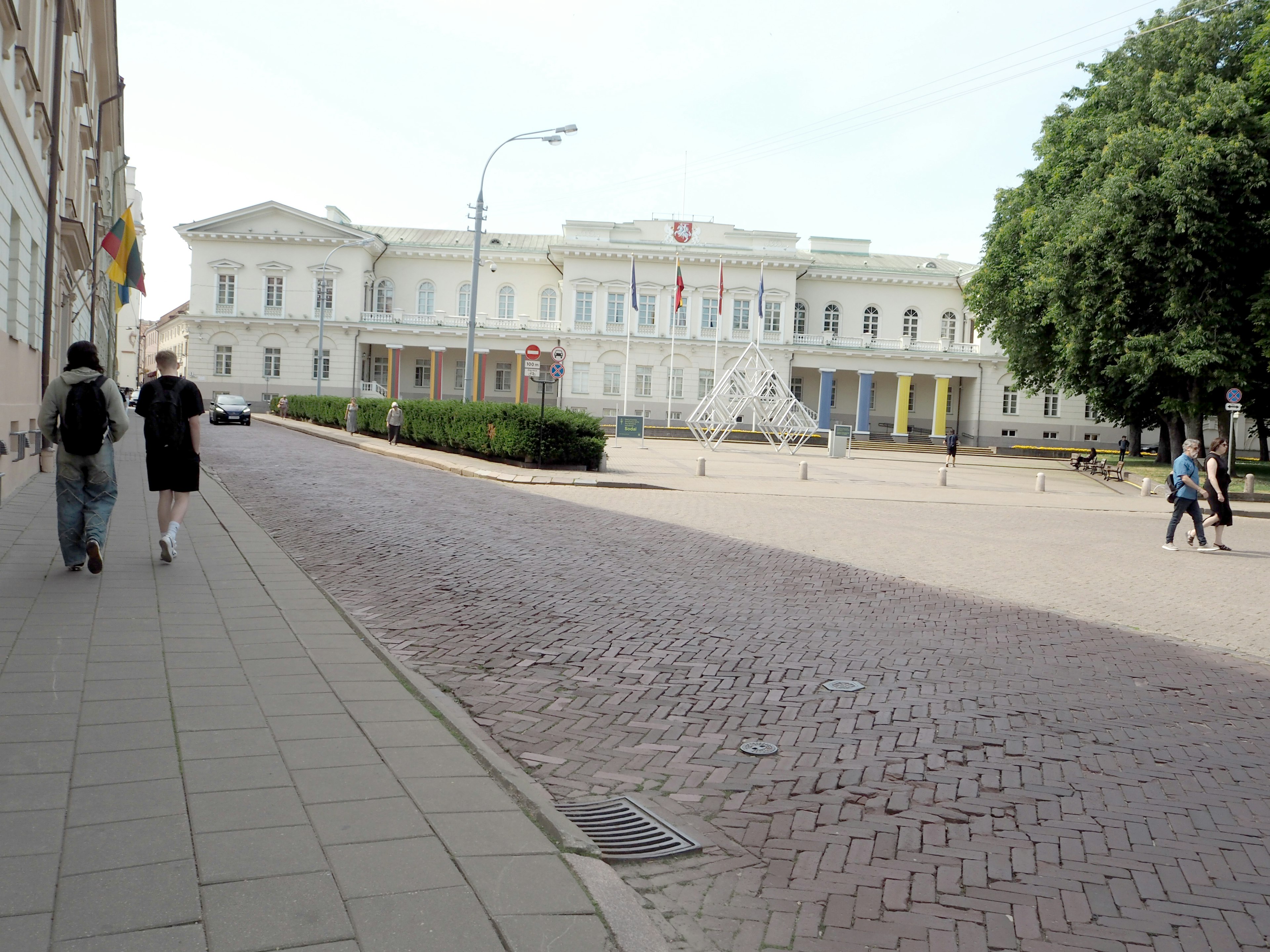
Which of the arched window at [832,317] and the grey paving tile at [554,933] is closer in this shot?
the grey paving tile at [554,933]

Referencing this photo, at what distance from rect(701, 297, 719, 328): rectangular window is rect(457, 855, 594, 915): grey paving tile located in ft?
207

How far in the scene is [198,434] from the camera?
28.9 ft

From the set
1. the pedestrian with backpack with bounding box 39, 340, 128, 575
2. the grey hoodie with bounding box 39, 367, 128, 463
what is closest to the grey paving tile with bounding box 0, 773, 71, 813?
the pedestrian with backpack with bounding box 39, 340, 128, 575

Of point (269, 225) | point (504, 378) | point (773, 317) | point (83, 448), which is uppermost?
point (269, 225)

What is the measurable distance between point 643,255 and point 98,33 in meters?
40.9

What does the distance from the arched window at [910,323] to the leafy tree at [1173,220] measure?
35.4 metres

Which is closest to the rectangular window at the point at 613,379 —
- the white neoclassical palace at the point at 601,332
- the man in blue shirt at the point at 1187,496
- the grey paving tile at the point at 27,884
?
the white neoclassical palace at the point at 601,332

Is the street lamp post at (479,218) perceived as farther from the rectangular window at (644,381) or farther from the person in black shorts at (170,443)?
the rectangular window at (644,381)

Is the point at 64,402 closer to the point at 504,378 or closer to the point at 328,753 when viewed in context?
the point at 328,753

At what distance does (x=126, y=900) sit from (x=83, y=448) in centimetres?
585

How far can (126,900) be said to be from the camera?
2.93m

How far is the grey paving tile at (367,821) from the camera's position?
3.45 meters

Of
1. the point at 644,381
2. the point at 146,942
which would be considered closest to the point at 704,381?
the point at 644,381

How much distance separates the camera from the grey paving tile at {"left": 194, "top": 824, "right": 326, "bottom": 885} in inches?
123
